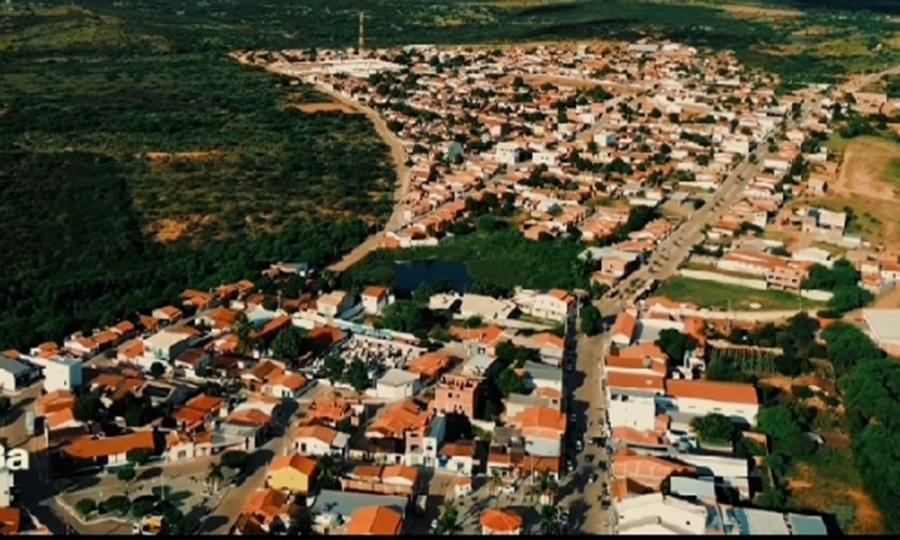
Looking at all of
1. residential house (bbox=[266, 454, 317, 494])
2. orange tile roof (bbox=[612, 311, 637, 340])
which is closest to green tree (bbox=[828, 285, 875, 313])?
orange tile roof (bbox=[612, 311, 637, 340])

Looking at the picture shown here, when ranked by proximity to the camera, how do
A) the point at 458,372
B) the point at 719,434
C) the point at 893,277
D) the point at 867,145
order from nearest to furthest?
1. the point at 719,434
2. the point at 458,372
3. the point at 893,277
4. the point at 867,145

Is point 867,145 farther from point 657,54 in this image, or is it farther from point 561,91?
point 657,54

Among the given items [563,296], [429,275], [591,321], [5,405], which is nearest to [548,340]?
[591,321]

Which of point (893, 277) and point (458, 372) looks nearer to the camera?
point (458, 372)

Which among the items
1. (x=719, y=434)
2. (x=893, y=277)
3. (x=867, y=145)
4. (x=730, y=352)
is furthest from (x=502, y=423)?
(x=867, y=145)

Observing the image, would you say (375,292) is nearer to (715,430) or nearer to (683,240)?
(715,430)

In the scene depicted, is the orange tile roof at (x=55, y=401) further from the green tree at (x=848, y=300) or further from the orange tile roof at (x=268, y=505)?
the green tree at (x=848, y=300)

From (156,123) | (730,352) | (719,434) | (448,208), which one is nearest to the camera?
(719,434)
